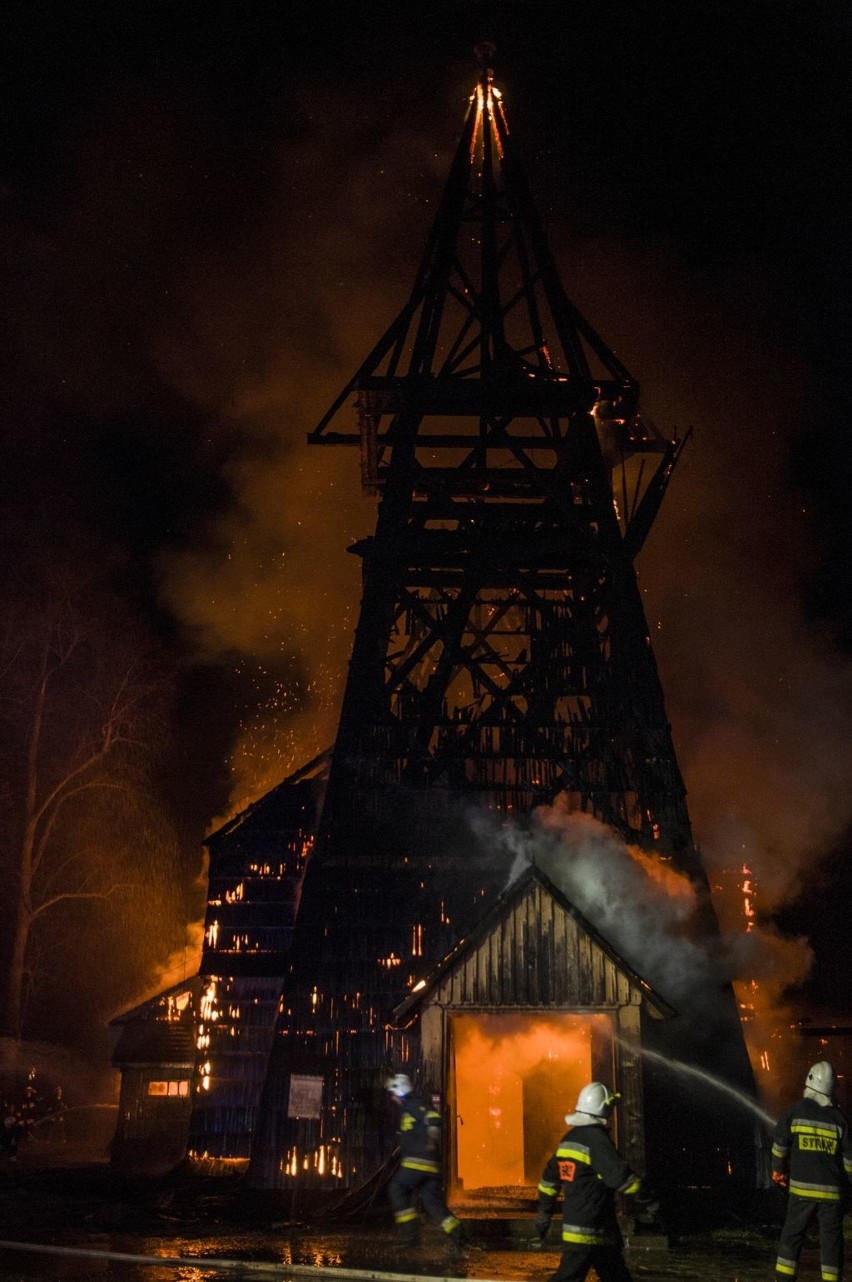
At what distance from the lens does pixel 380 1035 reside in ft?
47.5

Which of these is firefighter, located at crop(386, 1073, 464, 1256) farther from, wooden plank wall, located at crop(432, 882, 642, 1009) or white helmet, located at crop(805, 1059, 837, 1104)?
white helmet, located at crop(805, 1059, 837, 1104)

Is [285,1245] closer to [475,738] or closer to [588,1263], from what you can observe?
[588,1263]

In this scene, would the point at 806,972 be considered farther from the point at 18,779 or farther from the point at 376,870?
the point at 18,779

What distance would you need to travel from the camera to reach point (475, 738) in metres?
18.0

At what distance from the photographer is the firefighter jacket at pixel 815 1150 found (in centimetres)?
800

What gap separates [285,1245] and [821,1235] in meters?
5.49

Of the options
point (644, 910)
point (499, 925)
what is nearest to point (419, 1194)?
point (499, 925)

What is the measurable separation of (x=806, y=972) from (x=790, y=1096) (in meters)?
3.77

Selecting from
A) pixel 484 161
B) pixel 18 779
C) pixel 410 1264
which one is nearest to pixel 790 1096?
pixel 410 1264

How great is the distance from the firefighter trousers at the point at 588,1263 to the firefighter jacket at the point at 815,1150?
176cm

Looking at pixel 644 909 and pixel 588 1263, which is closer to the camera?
pixel 588 1263

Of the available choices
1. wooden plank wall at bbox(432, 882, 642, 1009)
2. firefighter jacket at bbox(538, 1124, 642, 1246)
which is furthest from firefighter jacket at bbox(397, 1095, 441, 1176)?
firefighter jacket at bbox(538, 1124, 642, 1246)

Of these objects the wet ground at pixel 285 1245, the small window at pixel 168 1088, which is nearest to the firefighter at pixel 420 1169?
the wet ground at pixel 285 1245

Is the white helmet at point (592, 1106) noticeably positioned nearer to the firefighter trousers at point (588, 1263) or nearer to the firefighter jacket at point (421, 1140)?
the firefighter trousers at point (588, 1263)
